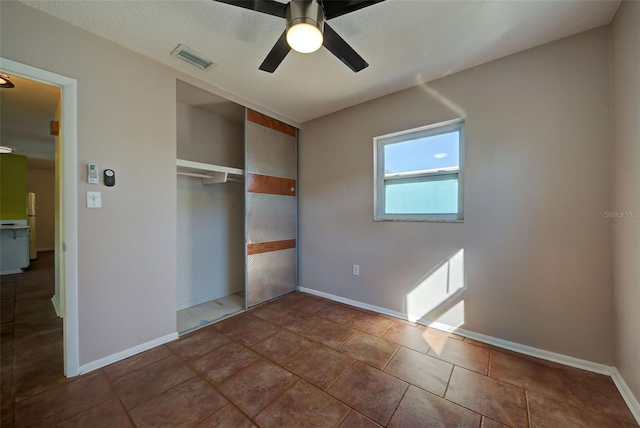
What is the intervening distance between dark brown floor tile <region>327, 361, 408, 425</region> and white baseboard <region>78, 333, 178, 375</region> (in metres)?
1.60

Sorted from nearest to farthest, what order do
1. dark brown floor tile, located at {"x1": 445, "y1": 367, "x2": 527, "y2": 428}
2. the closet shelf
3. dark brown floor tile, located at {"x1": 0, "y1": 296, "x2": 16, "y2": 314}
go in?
dark brown floor tile, located at {"x1": 445, "y1": 367, "x2": 527, "y2": 428}
the closet shelf
dark brown floor tile, located at {"x1": 0, "y1": 296, "x2": 16, "y2": 314}

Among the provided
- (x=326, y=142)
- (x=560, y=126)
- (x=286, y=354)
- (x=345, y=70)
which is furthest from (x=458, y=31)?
(x=286, y=354)

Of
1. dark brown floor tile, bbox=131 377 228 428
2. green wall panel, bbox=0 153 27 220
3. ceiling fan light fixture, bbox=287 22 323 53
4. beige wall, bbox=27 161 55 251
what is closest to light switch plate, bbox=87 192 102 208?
dark brown floor tile, bbox=131 377 228 428

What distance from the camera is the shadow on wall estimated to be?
2.25 metres

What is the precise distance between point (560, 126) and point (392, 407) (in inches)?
94.4

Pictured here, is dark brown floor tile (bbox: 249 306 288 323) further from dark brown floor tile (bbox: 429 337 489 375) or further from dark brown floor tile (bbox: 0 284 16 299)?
dark brown floor tile (bbox: 0 284 16 299)

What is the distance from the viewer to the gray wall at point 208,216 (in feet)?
9.59

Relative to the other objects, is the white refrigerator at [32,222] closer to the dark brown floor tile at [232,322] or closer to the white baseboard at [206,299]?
the white baseboard at [206,299]

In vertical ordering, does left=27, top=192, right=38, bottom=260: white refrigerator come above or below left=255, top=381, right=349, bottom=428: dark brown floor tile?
above

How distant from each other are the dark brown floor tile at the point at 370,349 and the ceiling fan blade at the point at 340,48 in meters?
2.29

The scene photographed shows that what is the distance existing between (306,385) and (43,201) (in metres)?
9.96

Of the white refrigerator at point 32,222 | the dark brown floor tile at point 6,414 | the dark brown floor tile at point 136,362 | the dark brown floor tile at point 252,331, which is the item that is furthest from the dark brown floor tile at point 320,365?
the white refrigerator at point 32,222

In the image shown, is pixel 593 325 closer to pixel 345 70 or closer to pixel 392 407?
pixel 392 407

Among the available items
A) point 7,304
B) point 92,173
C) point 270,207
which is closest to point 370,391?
point 270,207
